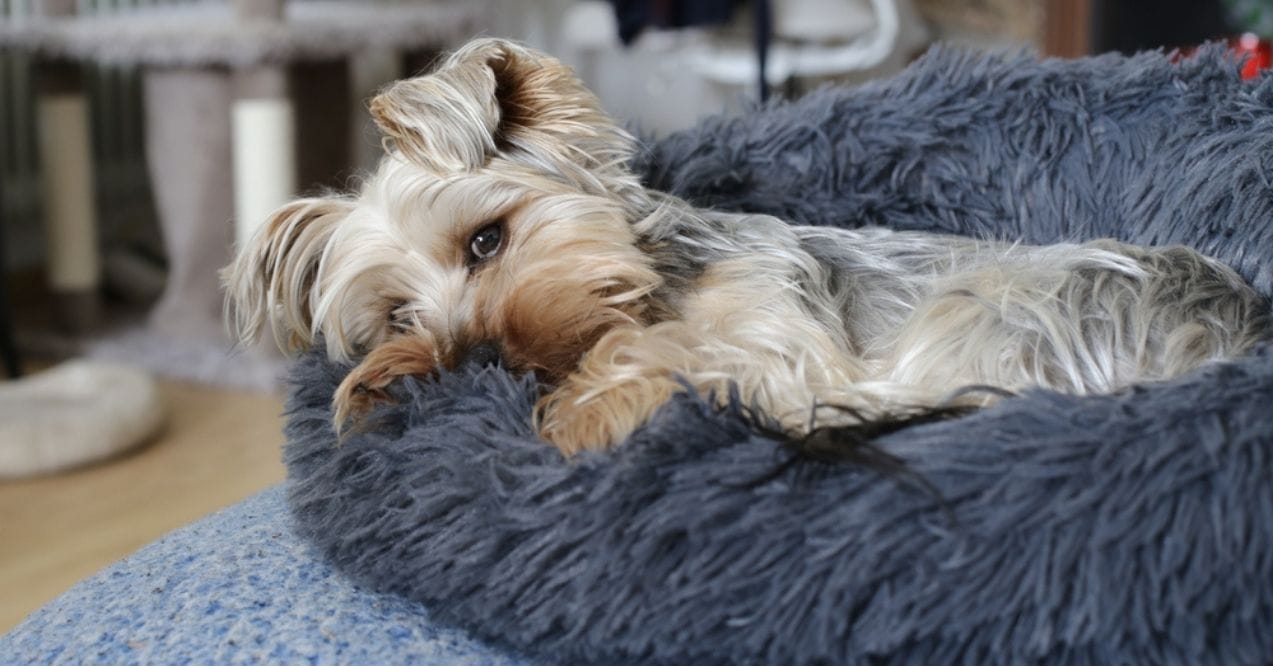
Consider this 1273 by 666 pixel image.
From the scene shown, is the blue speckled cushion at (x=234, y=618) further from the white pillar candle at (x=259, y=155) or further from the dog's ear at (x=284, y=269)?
the white pillar candle at (x=259, y=155)

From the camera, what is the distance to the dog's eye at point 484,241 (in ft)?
5.08

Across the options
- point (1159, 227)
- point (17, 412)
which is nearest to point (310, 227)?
point (1159, 227)

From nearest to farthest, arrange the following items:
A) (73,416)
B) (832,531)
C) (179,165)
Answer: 1. (832,531)
2. (73,416)
3. (179,165)

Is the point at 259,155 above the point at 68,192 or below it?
above

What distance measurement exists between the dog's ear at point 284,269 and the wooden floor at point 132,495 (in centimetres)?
86

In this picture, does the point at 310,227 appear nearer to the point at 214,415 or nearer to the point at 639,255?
the point at 639,255

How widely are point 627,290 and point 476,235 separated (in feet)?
0.66

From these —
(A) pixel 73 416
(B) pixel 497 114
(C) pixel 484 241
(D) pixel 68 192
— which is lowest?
(A) pixel 73 416

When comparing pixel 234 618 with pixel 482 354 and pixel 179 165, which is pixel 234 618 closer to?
pixel 482 354

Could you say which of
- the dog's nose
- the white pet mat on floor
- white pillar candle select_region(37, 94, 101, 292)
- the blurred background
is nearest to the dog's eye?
the dog's nose

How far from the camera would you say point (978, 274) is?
1545 mm

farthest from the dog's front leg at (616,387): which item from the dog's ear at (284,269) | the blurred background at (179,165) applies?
the blurred background at (179,165)

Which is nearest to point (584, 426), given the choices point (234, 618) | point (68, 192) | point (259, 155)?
point (234, 618)

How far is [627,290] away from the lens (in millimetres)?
1473
